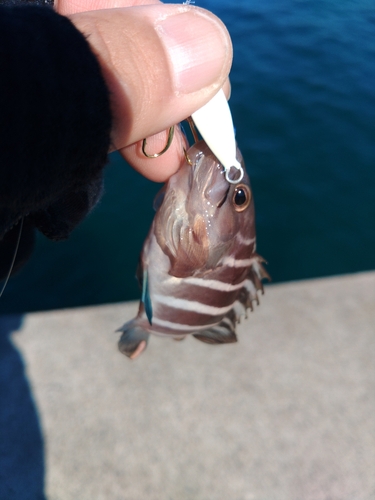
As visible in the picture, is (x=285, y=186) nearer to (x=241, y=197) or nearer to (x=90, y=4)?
(x=241, y=197)

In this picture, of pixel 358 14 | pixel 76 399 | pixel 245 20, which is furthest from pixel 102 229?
pixel 358 14

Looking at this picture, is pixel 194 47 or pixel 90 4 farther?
pixel 90 4

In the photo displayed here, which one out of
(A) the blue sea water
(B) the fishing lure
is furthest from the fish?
(A) the blue sea water

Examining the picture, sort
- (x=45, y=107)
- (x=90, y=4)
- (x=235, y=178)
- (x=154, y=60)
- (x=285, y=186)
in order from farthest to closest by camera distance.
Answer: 1. (x=285, y=186)
2. (x=90, y=4)
3. (x=235, y=178)
4. (x=154, y=60)
5. (x=45, y=107)

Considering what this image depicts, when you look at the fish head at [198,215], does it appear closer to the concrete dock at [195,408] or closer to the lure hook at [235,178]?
the lure hook at [235,178]

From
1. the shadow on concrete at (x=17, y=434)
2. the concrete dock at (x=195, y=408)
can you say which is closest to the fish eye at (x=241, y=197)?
the concrete dock at (x=195, y=408)

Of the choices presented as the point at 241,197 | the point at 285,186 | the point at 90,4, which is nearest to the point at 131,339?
the point at 241,197

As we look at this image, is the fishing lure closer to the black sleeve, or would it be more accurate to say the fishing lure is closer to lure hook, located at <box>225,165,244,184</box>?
lure hook, located at <box>225,165,244,184</box>
